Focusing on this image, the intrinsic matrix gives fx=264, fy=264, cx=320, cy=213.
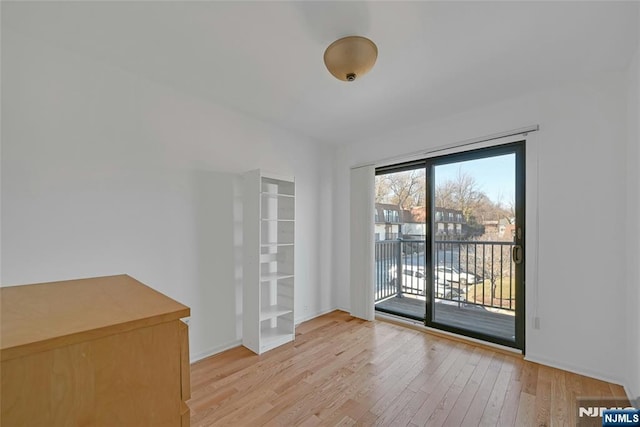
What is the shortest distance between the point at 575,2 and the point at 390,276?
3277 millimetres

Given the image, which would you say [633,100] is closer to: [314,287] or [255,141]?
[255,141]

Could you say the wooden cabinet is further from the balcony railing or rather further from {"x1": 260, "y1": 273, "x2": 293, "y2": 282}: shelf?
the balcony railing

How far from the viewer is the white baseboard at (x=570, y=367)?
208 cm

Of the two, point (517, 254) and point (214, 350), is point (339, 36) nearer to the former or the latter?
point (517, 254)

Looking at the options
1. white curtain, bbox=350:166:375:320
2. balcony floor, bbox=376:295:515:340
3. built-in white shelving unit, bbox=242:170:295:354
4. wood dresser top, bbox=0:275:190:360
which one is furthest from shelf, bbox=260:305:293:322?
wood dresser top, bbox=0:275:190:360

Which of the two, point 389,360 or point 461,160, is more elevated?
point 461,160

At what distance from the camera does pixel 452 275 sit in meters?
3.24

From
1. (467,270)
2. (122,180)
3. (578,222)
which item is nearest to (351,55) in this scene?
(122,180)

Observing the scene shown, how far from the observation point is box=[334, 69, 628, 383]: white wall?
2.08 m

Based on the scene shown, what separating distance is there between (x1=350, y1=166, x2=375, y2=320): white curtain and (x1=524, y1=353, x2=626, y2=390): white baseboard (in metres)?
1.66

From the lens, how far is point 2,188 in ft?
5.39

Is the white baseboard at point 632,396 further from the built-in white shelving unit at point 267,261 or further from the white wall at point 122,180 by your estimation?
the white wall at point 122,180

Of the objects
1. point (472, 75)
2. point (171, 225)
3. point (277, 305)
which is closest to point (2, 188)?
point (171, 225)

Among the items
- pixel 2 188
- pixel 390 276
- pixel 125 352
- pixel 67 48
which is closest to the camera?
pixel 125 352
